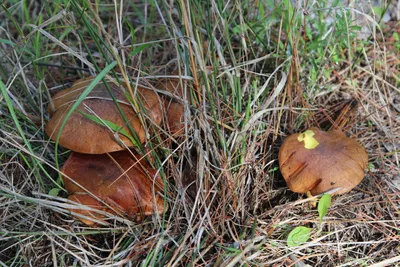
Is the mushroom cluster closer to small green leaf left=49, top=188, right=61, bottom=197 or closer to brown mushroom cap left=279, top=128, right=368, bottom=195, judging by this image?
small green leaf left=49, top=188, right=61, bottom=197

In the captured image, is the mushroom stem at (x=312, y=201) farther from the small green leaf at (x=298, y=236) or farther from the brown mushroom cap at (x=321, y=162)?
the small green leaf at (x=298, y=236)

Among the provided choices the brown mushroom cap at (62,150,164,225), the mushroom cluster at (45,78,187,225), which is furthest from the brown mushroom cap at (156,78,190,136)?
the brown mushroom cap at (62,150,164,225)

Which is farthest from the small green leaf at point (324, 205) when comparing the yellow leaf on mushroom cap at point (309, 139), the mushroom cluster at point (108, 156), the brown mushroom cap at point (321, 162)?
the mushroom cluster at point (108, 156)

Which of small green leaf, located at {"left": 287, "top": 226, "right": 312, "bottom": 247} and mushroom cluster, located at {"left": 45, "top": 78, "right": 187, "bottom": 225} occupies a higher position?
mushroom cluster, located at {"left": 45, "top": 78, "right": 187, "bottom": 225}

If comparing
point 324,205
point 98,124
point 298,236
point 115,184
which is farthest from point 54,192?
point 324,205

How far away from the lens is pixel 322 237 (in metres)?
1.80

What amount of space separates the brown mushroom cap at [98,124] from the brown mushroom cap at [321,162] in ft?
2.26

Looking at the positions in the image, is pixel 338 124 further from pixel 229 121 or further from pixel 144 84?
pixel 144 84

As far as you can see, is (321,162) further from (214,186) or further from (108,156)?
(108,156)

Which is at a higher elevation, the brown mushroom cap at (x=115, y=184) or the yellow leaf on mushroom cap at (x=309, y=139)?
the yellow leaf on mushroom cap at (x=309, y=139)

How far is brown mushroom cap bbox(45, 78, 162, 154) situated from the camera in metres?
1.76

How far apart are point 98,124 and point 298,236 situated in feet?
3.52

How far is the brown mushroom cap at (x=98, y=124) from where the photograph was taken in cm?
176

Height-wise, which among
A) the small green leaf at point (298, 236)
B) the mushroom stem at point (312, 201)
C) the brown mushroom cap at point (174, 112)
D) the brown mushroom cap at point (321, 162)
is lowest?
the small green leaf at point (298, 236)
